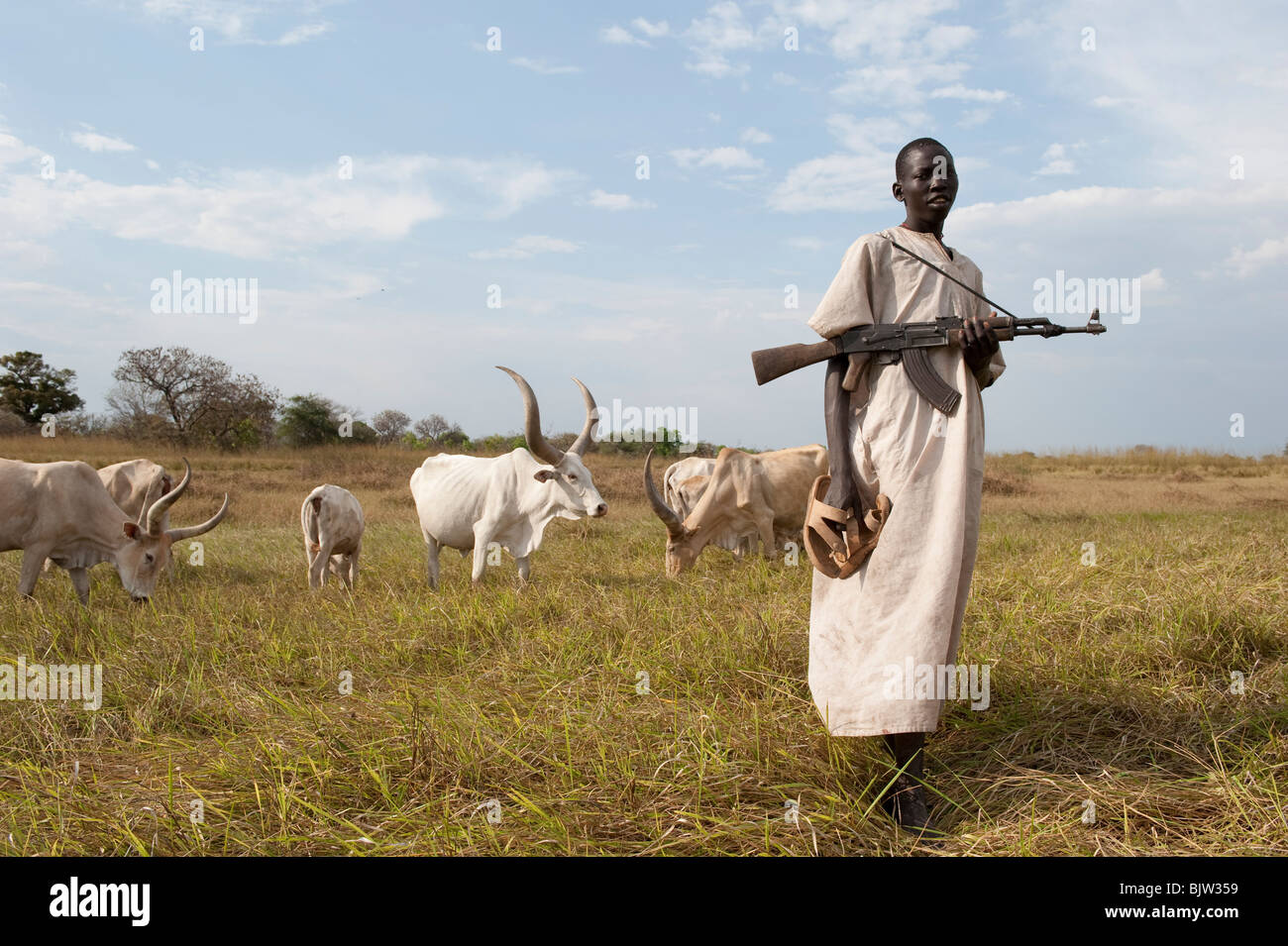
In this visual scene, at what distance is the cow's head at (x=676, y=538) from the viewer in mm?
7539

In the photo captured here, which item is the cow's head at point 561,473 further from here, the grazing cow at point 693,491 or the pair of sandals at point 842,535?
the pair of sandals at point 842,535

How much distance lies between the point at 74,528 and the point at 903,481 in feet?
22.6

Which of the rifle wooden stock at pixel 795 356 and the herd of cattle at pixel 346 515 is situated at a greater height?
the rifle wooden stock at pixel 795 356

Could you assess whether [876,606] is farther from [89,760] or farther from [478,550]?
[478,550]

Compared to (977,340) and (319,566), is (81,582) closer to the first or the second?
(319,566)

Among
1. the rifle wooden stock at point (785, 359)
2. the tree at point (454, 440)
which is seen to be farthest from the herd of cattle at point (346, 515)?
the tree at point (454, 440)

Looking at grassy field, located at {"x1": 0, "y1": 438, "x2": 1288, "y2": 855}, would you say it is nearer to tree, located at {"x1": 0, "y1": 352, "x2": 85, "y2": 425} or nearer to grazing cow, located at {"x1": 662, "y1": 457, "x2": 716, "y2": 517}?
grazing cow, located at {"x1": 662, "y1": 457, "x2": 716, "y2": 517}

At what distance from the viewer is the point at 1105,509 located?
12812 millimetres

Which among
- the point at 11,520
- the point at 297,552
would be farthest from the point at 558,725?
the point at 297,552

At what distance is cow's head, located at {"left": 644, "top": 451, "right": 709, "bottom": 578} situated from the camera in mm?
7539

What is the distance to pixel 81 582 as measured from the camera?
6953mm

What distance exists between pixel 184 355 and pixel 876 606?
2595cm

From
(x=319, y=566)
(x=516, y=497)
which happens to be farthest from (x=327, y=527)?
(x=516, y=497)

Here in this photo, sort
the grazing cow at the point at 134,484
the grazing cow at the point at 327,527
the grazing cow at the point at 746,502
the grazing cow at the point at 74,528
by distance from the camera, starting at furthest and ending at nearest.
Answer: the grazing cow at the point at 134,484 → the grazing cow at the point at 746,502 → the grazing cow at the point at 327,527 → the grazing cow at the point at 74,528
